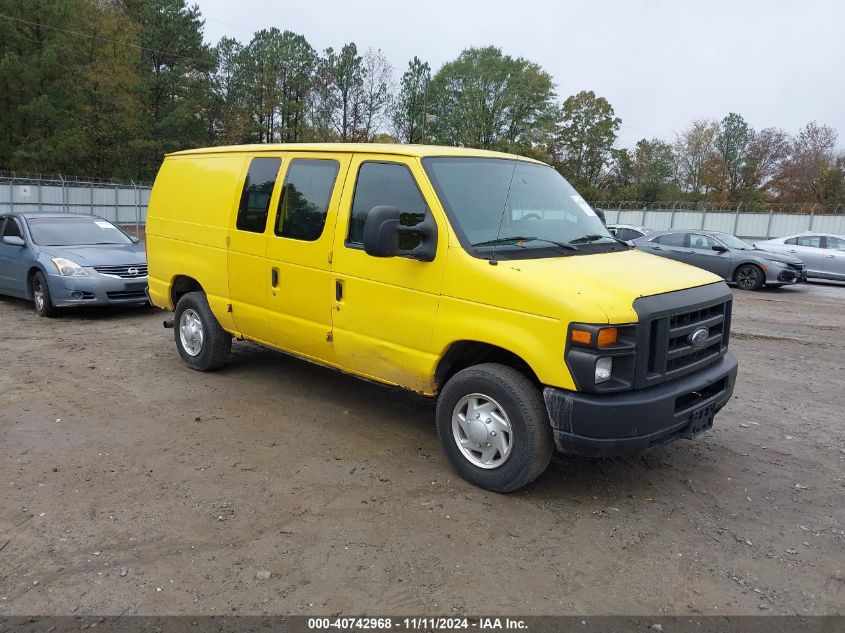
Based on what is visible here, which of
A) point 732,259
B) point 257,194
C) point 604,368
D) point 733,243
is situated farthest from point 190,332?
point 733,243

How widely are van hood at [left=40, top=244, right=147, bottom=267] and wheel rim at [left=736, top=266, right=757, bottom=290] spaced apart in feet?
45.7

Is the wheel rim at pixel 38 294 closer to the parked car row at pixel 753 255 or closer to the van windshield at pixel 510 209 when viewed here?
the van windshield at pixel 510 209

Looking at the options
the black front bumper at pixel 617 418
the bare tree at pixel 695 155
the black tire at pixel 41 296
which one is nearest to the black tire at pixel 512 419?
the black front bumper at pixel 617 418

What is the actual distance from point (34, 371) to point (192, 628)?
Result: 5.09 metres

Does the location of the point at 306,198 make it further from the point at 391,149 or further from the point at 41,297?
the point at 41,297

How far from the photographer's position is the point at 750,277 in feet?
54.3

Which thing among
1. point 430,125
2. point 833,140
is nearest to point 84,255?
point 430,125

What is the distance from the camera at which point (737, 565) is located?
3648 millimetres

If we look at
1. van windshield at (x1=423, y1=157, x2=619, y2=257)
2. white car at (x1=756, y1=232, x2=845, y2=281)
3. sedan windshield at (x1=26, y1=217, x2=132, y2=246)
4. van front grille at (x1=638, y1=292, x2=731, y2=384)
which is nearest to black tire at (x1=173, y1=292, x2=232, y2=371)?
van windshield at (x1=423, y1=157, x2=619, y2=257)

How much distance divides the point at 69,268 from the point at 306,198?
5891 mm

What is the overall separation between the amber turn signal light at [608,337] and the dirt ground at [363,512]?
115 cm

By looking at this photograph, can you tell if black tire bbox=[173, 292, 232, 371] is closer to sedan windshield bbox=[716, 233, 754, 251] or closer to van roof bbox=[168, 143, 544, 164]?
van roof bbox=[168, 143, 544, 164]

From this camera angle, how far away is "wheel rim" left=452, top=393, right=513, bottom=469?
427 cm

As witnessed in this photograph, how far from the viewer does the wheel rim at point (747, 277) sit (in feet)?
54.1
